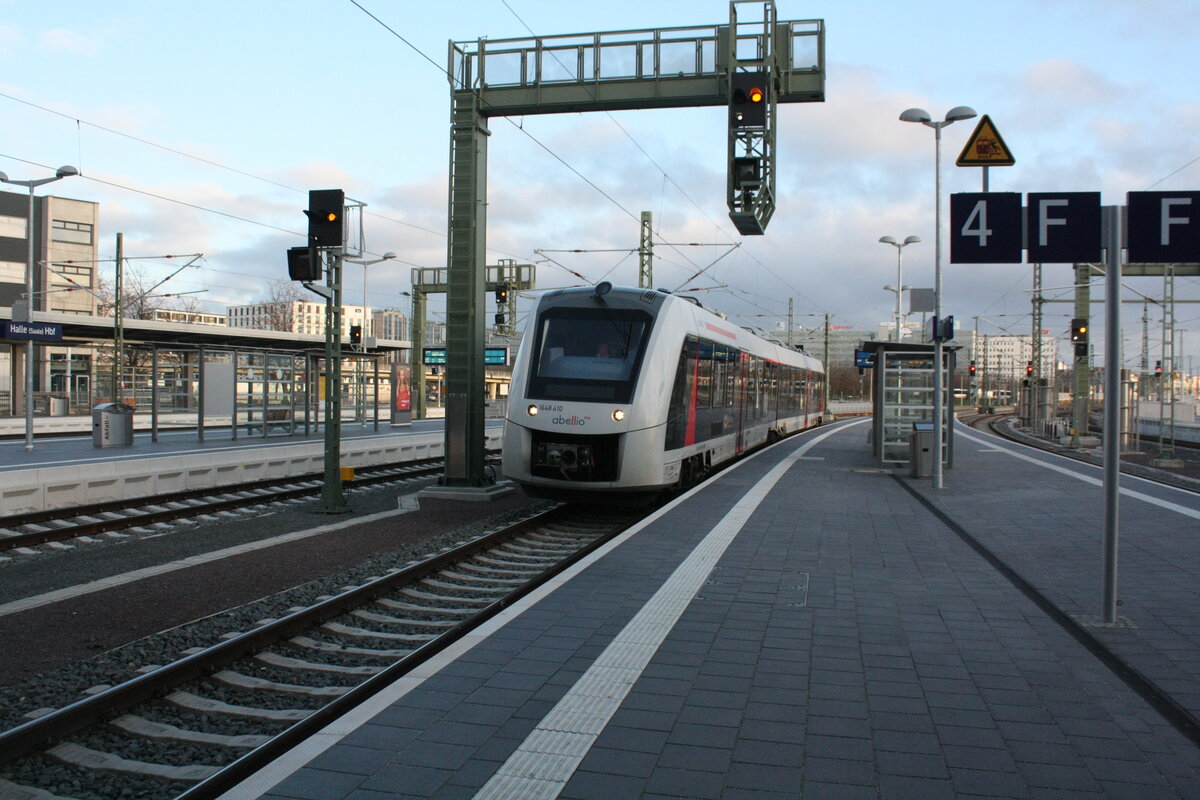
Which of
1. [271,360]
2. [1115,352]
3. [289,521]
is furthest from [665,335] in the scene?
[271,360]

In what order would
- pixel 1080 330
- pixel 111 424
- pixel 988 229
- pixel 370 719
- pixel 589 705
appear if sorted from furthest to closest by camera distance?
pixel 1080 330, pixel 111 424, pixel 988 229, pixel 589 705, pixel 370 719

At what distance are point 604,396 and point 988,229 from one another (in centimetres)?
585

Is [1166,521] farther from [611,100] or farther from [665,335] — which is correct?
[611,100]

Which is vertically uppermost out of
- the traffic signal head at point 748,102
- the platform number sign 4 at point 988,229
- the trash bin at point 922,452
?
the traffic signal head at point 748,102

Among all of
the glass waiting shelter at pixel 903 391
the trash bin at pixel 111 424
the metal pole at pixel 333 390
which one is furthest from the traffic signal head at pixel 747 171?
the trash bin at pixel 111 424

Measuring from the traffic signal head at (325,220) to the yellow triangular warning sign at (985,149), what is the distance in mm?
7765

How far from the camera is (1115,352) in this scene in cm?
622

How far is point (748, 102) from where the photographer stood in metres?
12.5

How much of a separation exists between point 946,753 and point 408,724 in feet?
7.85

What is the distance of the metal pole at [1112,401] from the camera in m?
6.19

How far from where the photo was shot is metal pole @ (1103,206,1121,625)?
6.19 meters

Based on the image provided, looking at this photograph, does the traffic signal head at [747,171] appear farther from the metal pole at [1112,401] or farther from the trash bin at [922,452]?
the trash bin at [922,452]

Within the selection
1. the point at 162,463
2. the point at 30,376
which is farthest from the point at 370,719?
→ the point at 30,376

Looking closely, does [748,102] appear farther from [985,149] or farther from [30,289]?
[30,289]
